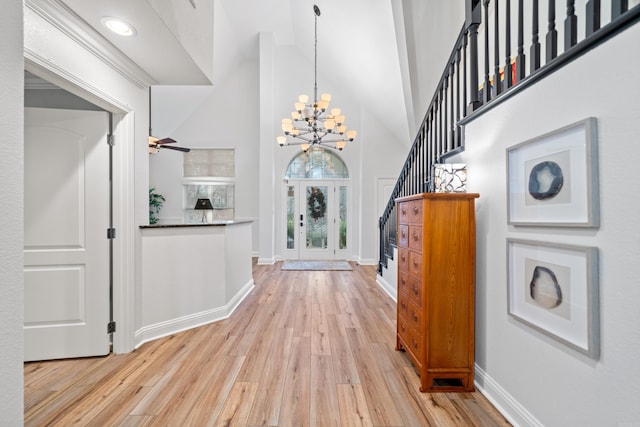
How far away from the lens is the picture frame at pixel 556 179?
120 cm

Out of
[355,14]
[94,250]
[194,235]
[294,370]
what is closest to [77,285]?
[94,250]

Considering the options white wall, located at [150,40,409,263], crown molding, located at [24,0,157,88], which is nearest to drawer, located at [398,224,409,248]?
crown molding, located at [24,0,157,88]

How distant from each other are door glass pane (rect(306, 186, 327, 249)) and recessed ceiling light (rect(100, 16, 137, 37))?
5.50 meters

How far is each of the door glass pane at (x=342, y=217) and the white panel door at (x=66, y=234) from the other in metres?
5.45

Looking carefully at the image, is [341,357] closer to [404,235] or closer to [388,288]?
[404,235]

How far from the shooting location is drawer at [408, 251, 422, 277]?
6.79ft

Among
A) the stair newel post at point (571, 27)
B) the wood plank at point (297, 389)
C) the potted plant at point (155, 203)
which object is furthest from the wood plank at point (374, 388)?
the potted plant at point (155, 203)

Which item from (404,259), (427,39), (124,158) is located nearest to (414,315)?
(404,259)

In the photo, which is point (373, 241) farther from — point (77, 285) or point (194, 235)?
point (77, 285)

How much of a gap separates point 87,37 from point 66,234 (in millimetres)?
1511

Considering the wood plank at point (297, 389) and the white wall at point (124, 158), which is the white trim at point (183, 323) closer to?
the white wall at point (124, 158)

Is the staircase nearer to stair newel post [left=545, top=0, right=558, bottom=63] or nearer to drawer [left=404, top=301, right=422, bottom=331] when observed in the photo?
stair newel post [left=545, top=0, right=558, bottom=63]

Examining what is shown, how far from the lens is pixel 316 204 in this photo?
24.4 feet

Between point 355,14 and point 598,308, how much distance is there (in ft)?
16.3
